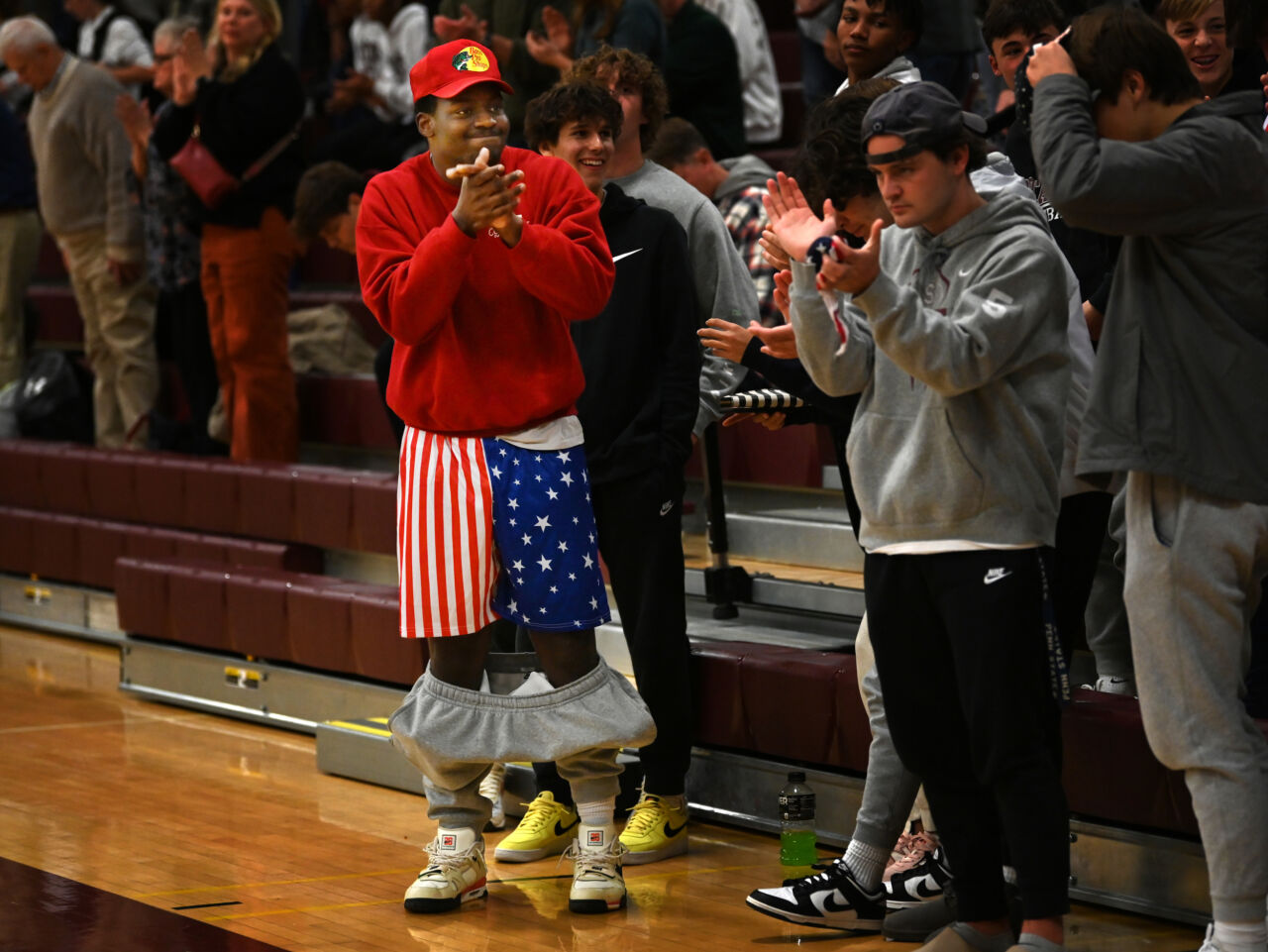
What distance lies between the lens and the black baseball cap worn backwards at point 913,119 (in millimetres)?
2789

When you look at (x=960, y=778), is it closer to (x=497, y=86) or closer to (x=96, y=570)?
(x=497, y=86)

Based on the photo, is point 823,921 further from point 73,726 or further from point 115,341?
point 115,341

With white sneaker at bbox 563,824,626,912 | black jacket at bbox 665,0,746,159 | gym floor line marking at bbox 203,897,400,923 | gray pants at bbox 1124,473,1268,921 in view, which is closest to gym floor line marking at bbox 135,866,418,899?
gym floor line marking at bbox 203,897,400,923

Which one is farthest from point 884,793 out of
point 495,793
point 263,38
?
point 263,38

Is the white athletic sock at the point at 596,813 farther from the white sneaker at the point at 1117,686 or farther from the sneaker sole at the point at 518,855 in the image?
the white sneaker at the point at 1117,686

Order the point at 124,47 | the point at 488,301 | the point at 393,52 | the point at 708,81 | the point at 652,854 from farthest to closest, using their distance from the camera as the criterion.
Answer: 1. the point at 124,47
2. the point at 393,52
3. the point at 708,81
4. the point at 652,854
5. the point at 488,301

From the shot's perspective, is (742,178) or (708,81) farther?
(708,81)

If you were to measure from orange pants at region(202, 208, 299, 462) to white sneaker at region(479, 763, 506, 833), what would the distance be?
2.64 metres

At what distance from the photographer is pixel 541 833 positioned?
3.93 meters

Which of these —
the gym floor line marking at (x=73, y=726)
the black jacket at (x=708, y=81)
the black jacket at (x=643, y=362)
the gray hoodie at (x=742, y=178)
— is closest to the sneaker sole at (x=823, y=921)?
the black jacket at (x=643, y=362)

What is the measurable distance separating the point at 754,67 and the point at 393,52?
5.76 ft

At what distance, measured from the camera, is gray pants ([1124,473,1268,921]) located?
2.75m

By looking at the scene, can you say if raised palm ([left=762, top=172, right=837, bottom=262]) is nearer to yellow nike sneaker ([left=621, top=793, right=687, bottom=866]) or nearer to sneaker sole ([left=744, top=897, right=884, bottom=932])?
sneaker sole ([left=744, top=897, right=884, bottom=932])

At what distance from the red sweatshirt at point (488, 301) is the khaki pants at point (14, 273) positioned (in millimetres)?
4766
